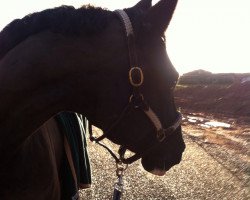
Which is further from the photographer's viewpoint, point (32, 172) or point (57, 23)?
point (32, 172)

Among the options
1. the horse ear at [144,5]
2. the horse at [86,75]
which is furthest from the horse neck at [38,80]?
the horse ear at [144,5]

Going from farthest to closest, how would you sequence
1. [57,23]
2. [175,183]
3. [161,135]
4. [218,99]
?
1. [218,99]
2. [175,183]
3. [161,135]
4. [57,23]

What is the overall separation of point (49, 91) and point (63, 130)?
1088mm

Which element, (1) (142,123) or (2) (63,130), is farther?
(2) (63,130)

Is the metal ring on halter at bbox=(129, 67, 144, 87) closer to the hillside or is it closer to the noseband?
the noseband

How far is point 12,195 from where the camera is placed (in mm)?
2691

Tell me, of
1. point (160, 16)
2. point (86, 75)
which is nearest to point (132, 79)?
point (86, 75)

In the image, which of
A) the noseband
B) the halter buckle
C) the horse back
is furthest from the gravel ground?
the noseband

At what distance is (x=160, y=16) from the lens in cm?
249

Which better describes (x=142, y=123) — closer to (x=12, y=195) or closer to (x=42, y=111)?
(x=42, y=111)

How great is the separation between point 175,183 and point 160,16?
5.67 m

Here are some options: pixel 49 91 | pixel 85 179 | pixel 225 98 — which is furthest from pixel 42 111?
pixel 225 98

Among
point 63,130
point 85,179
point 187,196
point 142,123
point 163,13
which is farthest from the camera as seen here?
point 187,196

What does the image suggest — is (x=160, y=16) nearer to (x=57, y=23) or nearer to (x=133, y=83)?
(x=133, y=83)
